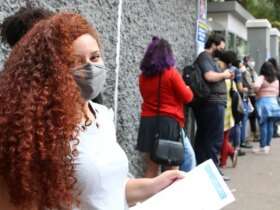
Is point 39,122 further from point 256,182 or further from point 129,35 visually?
point 256,182

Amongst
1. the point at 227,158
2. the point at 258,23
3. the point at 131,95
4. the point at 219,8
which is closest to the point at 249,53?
the point at 258,23

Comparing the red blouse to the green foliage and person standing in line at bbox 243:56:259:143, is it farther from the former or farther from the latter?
the green foliage

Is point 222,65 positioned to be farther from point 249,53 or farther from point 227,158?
point 249,53

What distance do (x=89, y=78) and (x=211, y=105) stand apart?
5766 mm

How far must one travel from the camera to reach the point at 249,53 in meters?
17.0

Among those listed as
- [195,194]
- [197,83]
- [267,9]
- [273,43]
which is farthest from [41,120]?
[267,9]

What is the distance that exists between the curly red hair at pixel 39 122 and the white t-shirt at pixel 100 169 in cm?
29

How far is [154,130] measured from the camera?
21.5 feet

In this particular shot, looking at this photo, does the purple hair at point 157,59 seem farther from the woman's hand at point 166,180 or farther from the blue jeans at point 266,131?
the blue jeans at point 266,131

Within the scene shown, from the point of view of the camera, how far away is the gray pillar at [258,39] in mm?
16672

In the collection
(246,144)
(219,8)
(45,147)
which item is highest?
(219,8)

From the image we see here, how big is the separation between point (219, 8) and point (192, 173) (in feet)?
36.5

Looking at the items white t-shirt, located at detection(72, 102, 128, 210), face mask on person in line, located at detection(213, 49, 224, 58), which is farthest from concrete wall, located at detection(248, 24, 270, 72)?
white t-shirt, located at detection(72, 102, 128, 210)

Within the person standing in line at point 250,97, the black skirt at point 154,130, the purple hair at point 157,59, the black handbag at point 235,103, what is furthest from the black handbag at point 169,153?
the person standing in line at point 250,97
